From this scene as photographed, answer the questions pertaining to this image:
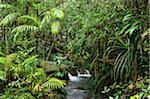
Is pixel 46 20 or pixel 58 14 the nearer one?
pixel 58 14

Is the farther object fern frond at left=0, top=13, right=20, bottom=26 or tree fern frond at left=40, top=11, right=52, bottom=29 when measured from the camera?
fern frond at left=0, top=13, right=20, bottom=26

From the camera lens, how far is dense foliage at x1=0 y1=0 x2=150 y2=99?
4934mm

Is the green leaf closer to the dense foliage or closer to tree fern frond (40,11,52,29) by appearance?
the dense foliage

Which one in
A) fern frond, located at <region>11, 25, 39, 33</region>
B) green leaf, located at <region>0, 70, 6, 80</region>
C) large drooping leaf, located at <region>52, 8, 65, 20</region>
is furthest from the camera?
fern frond, located at <region>11, 25, 39, 33</region>

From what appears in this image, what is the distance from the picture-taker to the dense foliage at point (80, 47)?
493cm

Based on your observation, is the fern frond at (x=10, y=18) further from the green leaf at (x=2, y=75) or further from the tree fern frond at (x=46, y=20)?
the green leaf at (x=2, y=75)

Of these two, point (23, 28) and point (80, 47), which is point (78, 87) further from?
point (23, 28)

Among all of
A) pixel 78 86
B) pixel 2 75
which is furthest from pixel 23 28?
pixel 78 86

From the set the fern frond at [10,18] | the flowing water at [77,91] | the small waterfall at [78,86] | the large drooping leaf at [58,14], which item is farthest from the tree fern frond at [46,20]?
the flowing water at [77,91]

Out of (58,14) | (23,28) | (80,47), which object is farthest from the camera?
(23,28)

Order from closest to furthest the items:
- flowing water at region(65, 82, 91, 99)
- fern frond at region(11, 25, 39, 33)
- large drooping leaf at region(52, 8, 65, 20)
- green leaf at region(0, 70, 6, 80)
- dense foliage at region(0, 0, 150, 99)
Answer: dense foliage at region(0, 0, 150, 99)
green leaf at region(0, 70, 6, 80)
flowing water at region(65, 82, 91, 99)
large drooping leaf at region(52, 8, 65, 20)
fern frond at region(11, 25, 39, 33)

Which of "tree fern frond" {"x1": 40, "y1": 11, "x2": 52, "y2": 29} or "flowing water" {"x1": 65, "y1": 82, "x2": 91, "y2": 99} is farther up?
"tree fern frond" {"x1": 40, "y1": 11, "x2": 52, "y2": 29}

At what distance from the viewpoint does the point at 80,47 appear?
5914 millimetres

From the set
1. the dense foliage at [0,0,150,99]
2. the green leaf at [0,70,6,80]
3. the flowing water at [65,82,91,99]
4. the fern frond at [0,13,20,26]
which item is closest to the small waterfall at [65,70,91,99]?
the flowing water at [65,82,91,99]
